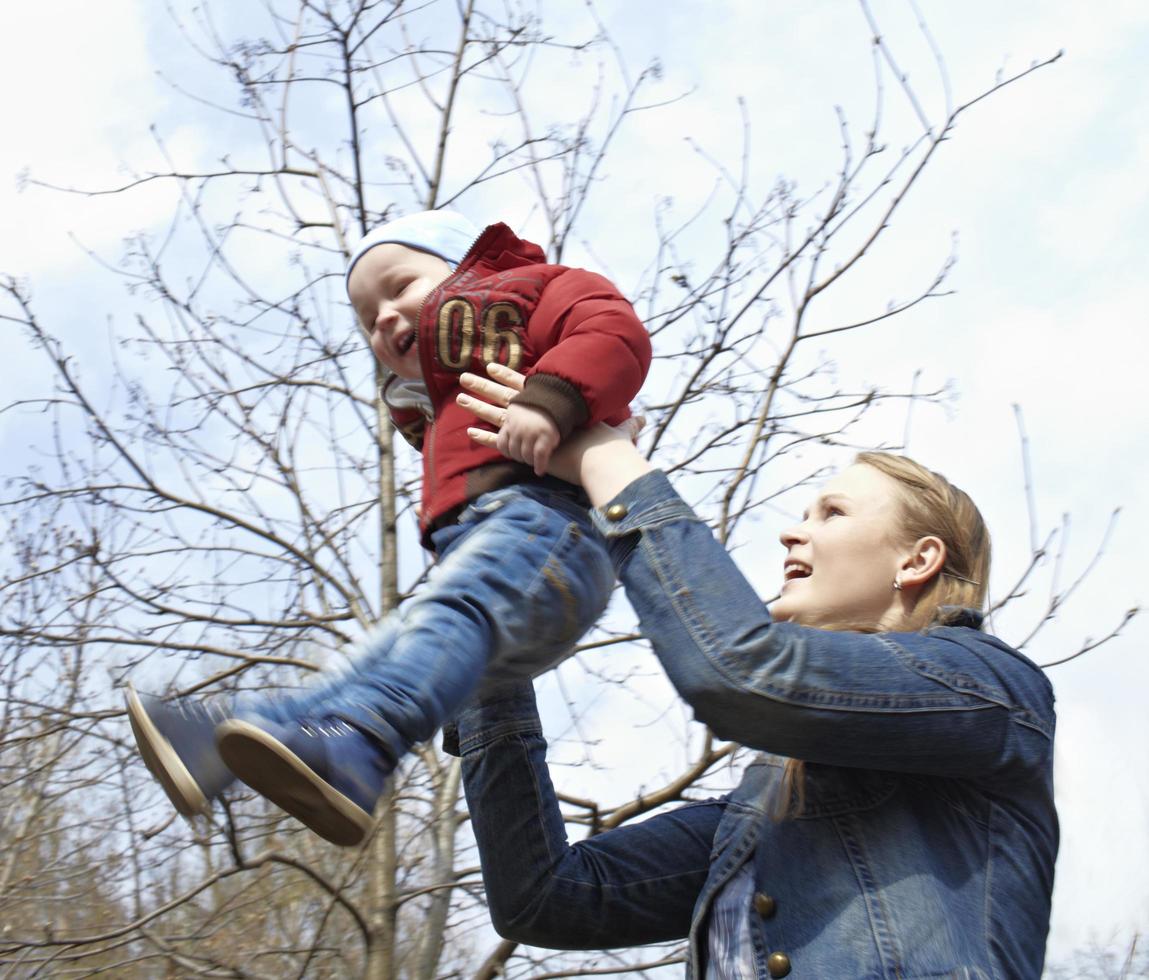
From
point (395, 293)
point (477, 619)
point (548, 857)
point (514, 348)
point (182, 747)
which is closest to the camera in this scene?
point (182, 747)

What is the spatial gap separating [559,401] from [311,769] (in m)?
0.65

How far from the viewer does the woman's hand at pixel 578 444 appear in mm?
1791

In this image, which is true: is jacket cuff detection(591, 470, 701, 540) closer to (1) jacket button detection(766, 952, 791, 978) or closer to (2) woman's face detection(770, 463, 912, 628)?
(2) woman's face detection(770, 463, 912, 628)

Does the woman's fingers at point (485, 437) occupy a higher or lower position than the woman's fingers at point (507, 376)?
lower

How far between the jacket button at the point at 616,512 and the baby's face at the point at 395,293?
74cm

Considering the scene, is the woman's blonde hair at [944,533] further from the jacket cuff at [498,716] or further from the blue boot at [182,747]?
the blue boot at [182,747]

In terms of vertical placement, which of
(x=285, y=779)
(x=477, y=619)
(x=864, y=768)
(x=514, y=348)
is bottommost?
(x=864, y=768)

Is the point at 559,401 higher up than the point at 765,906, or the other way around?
the point at 559,401

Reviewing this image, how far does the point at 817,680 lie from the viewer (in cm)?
156

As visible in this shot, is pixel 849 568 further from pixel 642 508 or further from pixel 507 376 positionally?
pixel 507 376

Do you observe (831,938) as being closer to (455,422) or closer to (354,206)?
(455,422)

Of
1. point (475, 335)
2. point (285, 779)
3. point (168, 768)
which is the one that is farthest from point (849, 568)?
point (168, 768)

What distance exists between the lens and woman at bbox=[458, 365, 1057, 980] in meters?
1.57

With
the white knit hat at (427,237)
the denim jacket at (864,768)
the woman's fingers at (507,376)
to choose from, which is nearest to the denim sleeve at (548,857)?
the denim jacket at (864,768)
